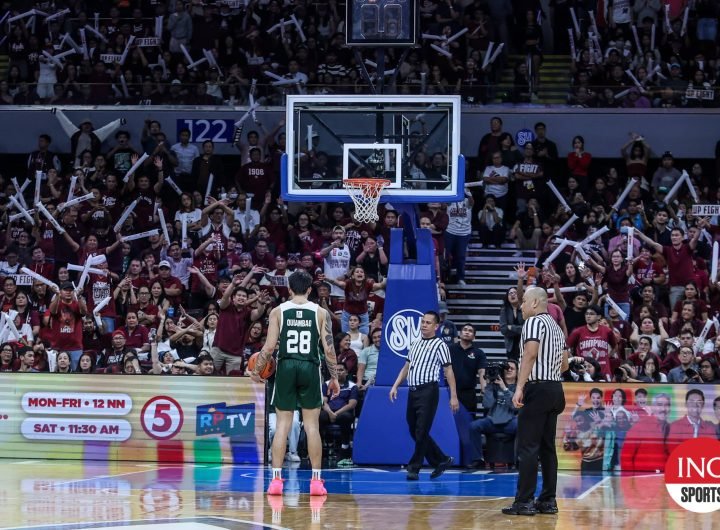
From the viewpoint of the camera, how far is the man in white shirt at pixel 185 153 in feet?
79.4

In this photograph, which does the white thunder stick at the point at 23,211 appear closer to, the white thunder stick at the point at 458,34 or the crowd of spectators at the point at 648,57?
the white thunder stick at the point at 458,34

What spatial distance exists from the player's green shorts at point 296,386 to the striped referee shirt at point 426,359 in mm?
2740

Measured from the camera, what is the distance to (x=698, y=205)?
864 inches

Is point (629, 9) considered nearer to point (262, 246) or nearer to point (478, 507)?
point (262, 246)

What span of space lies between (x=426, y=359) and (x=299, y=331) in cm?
287

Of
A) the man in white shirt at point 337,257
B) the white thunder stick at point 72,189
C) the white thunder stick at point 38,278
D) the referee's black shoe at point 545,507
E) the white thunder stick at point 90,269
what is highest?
the white thunder stick at point 72,189

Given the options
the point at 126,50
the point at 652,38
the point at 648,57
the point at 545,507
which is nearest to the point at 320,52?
the point at 126,50

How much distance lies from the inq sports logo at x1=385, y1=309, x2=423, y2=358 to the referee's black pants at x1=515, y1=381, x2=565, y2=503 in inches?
194

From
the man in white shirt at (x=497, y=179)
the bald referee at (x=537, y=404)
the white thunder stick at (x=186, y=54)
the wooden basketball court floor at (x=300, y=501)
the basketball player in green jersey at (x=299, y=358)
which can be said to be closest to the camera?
the wooden basketball court floor at (x=300, y=501)

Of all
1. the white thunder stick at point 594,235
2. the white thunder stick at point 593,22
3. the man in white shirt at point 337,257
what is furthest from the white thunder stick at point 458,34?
the man in white shirt at point 337,257

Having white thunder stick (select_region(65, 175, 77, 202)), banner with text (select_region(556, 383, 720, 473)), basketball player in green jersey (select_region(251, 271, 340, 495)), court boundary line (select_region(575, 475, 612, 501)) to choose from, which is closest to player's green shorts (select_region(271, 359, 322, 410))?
basketball player in green jersey (select_region(251, 271, 340, 495))

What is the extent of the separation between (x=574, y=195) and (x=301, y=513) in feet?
40.6

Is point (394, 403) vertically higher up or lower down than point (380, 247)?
lower down

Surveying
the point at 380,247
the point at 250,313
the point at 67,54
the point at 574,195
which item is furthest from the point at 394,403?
the point at 67,54
